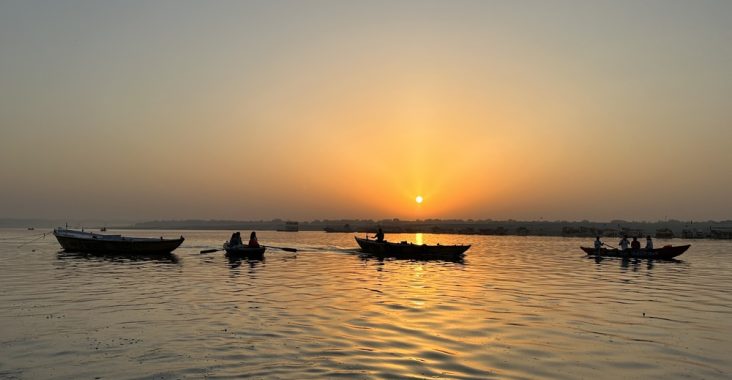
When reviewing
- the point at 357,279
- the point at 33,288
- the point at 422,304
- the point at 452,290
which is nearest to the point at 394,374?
the point at 422,304

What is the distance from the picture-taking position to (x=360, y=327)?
16.4 metres

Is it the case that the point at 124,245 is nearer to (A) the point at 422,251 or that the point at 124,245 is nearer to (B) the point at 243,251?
(B) the point at 243,251

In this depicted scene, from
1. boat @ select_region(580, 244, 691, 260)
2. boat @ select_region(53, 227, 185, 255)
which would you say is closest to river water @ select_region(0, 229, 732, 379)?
boat @ select_region(580, 244, 691, 260)

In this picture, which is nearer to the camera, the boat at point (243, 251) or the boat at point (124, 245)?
the boat at point (243, 251)

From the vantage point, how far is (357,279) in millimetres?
31703

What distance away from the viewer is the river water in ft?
38.5

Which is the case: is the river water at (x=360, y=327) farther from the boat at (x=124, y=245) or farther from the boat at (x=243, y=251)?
the boat at (x=124, y=245)

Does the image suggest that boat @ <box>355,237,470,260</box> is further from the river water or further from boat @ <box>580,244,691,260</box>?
the river water

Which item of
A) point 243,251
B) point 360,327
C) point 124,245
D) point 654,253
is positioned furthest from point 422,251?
point 360,327

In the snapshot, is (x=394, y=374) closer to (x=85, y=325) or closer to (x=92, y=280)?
(x=85, y=325)

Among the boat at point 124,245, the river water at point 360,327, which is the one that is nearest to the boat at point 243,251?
the boat at point 124,245

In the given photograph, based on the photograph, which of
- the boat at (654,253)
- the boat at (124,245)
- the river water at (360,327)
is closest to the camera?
the river water at (360,327)

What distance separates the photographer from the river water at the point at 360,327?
11750 mm

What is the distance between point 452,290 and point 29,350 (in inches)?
726
